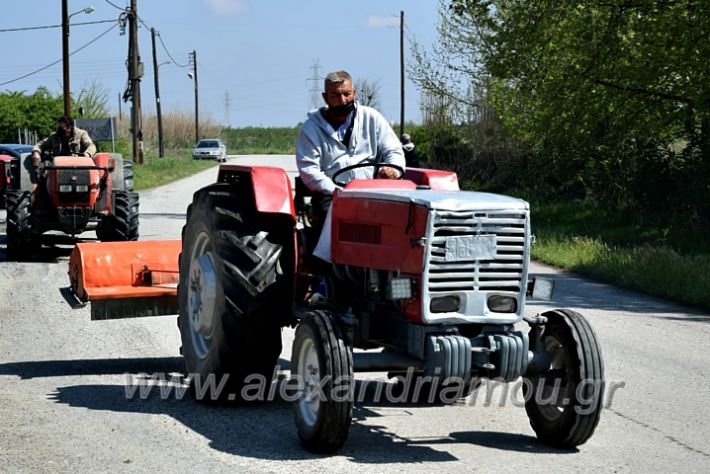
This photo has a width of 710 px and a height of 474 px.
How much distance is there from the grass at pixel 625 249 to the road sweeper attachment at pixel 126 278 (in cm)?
683

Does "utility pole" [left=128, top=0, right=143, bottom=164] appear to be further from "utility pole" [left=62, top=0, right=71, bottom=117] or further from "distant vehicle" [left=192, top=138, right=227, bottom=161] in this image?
"distant vehicle" [left=192, top=138, right=227, bottom=161]

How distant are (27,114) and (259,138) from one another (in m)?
64.7

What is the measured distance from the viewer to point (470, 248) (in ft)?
21.5

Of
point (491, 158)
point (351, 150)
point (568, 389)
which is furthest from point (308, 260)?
point (491, 158)

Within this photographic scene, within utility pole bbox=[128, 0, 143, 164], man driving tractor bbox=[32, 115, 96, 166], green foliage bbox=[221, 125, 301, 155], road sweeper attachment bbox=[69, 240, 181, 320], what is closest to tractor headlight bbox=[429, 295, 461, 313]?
road sweeper attachment bbox=[69, 240, 181, 320]

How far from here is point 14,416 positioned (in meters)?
7.60

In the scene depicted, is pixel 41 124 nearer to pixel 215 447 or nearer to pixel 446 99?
pixel 446 99

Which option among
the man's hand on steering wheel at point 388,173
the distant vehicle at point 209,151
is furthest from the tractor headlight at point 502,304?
the distant vehicle at point 209,151

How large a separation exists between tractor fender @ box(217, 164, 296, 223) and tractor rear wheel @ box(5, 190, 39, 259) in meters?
9.81

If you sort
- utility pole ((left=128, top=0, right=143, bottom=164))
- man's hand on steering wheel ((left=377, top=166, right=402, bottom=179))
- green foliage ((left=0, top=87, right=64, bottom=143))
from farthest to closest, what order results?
green foliage ((left=0, top=87, right=64, bottom=143))
utility pole ((left=128, top=0, right=143, bottom=164))
man's hand on steering wheel ((left=377, top=166, right=402, bottom=179))

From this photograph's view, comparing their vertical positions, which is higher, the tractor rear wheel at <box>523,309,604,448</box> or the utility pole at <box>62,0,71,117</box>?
the utility pole at <box>62,0,71,117</box>

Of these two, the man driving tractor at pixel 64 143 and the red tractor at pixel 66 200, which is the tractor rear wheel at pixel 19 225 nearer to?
the red tractor at pixel 66 200

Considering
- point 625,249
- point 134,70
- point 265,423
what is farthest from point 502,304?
point 134,70

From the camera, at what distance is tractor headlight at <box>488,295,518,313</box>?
669cm
